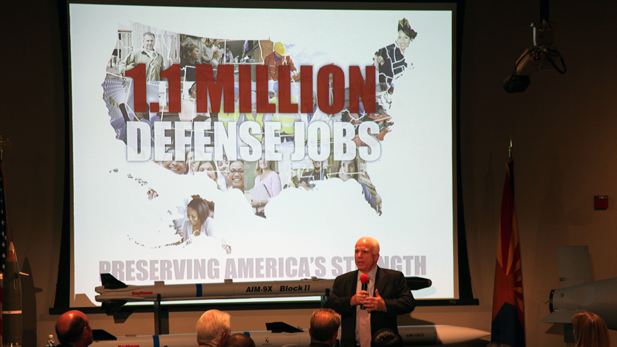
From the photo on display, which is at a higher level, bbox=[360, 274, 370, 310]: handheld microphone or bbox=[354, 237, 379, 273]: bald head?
bbox=[354, 237, 379, 273]: bald head

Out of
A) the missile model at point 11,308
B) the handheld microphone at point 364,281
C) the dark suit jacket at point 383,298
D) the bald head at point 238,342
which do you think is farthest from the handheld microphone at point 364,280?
the missile model at point 11,308

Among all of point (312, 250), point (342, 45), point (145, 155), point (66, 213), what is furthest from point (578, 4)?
point (66, 213)

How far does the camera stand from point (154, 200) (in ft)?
15.8

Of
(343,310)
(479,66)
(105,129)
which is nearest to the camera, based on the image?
(343,310)

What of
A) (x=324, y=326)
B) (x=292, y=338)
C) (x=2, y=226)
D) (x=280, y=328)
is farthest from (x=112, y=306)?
(x=324, y=326)

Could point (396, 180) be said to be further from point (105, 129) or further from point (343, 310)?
point (105, 129)

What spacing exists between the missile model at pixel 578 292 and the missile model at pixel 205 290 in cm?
128

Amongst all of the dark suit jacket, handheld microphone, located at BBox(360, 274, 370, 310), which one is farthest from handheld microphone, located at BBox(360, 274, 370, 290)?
the dark suit jacket

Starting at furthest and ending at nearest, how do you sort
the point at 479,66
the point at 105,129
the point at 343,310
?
the point at 479,66
the point at 105,129
the point at 343,310

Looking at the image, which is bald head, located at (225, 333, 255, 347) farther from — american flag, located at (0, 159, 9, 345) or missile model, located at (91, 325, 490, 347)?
american flag, located at (0, 159, 9, 345)

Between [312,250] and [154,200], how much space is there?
1575mm

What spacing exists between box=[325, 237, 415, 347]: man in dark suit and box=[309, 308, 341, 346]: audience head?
0.83 m

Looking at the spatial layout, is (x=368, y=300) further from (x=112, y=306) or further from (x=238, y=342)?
(x=112, y=306)

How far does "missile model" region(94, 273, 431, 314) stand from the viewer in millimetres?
4406
